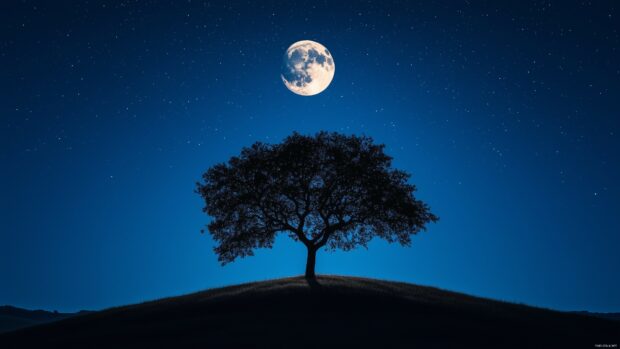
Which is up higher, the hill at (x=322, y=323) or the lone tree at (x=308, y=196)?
the lone tree at (x=308, y=196)

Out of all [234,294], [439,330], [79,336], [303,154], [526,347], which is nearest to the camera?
[526,347]

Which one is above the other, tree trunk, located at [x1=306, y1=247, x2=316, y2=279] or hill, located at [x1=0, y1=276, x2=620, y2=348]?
tree trunk, located at [x1=306, y1=247, x2=316, y2=279]

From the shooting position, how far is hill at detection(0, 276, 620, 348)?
23141mm

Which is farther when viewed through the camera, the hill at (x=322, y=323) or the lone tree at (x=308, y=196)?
the lone tree at (x=308, y=196)

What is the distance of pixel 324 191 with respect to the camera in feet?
141

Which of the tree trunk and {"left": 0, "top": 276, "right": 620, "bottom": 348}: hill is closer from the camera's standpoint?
{"left": 0, "top": 276, "right": 620, "bottom": 348}: hill

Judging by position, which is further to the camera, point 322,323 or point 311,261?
point 311,261

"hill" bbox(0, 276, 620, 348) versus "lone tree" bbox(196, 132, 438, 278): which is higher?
"lone tree" bbox(196, 132, 438, 278)

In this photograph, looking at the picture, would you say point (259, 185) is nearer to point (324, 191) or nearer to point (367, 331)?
point (324, 191)

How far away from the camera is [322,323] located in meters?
25.7

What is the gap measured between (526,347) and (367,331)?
308 inches

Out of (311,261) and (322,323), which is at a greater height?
(311,261)

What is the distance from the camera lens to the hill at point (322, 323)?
911 inches

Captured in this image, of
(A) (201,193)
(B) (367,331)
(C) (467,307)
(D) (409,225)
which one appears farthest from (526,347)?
(A) (201,193)
